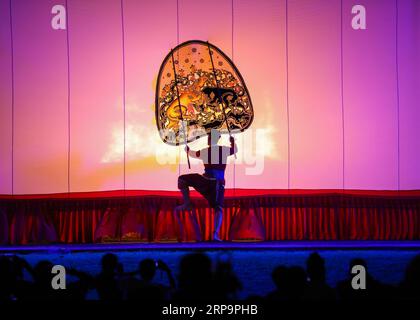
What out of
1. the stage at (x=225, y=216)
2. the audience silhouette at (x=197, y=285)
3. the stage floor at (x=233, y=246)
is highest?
the audience silhouette at (x=197, y=285)

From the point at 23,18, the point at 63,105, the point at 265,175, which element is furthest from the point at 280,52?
the point at 23,18

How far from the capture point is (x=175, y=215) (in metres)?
6.55

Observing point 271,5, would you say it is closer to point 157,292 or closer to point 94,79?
point 94,79

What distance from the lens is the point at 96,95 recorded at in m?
6.66

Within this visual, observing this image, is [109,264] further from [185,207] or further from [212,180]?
[185,207]

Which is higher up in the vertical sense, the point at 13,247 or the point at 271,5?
the point at 271,5

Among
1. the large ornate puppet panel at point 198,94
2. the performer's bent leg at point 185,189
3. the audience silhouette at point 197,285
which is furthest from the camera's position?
the large ornate puppet panel at point 198,94

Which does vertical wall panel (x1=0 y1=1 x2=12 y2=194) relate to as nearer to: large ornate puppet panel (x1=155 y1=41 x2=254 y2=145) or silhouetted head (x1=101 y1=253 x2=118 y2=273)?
large ornate puppet panel (x1=155 y1=41 x2=254 y2=145)

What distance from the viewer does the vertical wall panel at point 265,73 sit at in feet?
21.8

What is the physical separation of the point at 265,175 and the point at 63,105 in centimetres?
249

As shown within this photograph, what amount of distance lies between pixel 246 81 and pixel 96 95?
1.75 meters

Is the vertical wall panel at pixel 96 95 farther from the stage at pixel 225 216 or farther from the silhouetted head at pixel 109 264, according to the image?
the silhouetted head at pixel 109 264

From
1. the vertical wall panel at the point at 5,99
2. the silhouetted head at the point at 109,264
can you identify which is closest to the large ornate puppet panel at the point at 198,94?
the vertical wall panel at the point at 5,99

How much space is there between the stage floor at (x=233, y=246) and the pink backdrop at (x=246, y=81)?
2.83 ft
